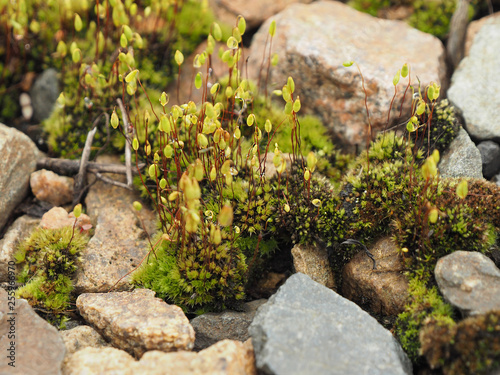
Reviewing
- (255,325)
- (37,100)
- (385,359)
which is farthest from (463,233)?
(37,100)

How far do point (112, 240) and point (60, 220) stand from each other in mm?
548

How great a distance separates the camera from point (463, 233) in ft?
11.7

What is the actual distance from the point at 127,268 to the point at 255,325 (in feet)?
5.17

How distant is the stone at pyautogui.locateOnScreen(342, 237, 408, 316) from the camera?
3775mm

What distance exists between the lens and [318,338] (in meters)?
3.09

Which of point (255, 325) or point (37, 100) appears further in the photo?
point (37, 100)

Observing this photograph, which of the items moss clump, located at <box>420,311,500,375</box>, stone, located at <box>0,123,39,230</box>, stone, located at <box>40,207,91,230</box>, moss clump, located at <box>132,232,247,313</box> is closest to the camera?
moss clump, located at <box>420,311,500,375</box>

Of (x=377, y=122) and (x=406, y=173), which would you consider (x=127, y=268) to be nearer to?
(x=406, y=173)

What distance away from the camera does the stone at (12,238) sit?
4.25m

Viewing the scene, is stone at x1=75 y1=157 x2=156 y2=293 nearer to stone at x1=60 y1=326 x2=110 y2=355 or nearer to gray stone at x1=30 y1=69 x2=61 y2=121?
stone at x1=60 y1=326 x2=110 y2=355

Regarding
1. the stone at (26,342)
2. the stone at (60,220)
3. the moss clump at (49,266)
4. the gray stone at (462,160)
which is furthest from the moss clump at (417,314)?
the stone at (60,220)

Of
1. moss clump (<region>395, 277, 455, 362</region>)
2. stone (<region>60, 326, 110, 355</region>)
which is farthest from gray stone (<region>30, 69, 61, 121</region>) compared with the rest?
moss clump (<region>395, 277, 455, 362</region>)

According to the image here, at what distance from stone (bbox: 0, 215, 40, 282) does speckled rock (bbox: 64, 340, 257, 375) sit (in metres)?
1.52

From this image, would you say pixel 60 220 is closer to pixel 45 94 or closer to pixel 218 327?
pixel 218 327
